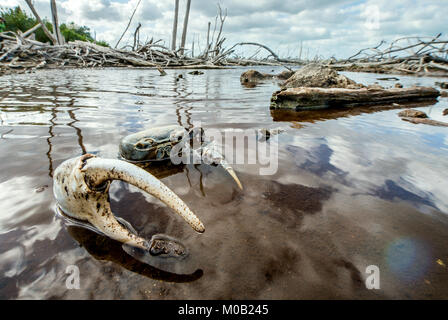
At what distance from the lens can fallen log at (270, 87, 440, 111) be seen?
470 centimetres

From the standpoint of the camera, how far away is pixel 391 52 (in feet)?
53.9

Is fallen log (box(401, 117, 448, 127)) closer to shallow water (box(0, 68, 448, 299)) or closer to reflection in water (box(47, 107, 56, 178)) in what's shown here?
shallow water (box(0, 68, 448, 299))

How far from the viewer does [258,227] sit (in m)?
1.39

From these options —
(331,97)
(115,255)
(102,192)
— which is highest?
(331,97)

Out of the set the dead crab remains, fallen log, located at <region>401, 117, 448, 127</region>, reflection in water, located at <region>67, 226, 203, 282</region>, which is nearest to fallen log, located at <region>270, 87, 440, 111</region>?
fallen log, located at <region>401, 117, 448, 127</region>

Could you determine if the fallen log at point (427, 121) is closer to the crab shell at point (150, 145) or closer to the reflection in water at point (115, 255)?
the crab shell at point (150, 145)

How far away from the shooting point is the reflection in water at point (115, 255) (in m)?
1.06

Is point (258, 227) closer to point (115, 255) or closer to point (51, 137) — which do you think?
point (115, 255)

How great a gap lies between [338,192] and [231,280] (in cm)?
117

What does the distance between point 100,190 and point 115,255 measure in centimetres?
37

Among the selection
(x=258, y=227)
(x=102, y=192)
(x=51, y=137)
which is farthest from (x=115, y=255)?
(x=51, y=137)

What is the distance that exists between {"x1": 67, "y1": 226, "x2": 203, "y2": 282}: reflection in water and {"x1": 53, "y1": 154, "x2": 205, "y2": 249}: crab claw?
50mm

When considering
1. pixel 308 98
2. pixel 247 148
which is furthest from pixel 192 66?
pixel 247 148

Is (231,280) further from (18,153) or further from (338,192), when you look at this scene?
(18,153)
